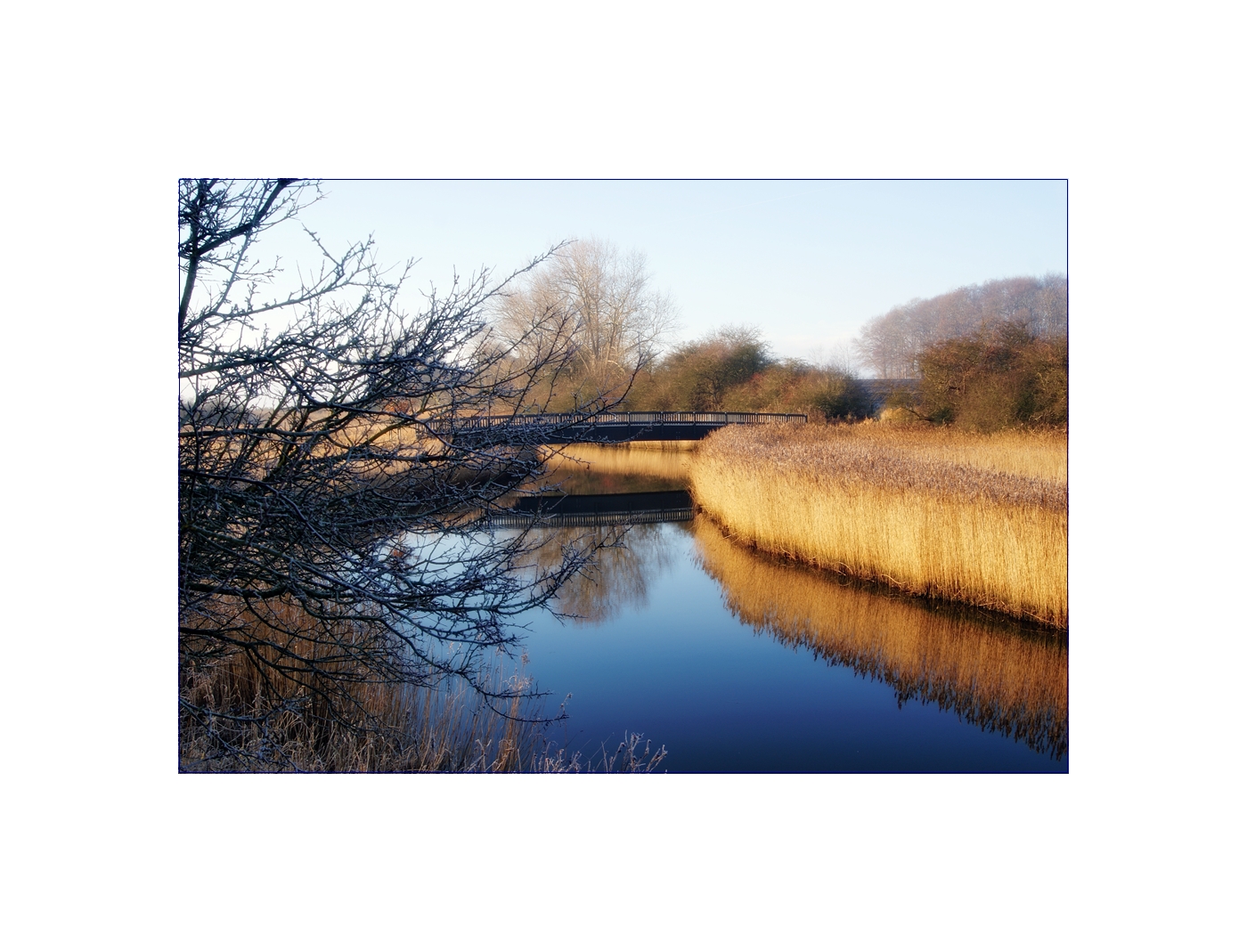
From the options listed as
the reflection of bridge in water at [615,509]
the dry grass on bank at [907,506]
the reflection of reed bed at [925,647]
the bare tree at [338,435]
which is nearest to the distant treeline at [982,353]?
the dry grass on bank at [907,506]

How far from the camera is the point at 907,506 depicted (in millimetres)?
5461

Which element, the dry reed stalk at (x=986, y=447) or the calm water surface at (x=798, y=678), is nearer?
the calm water surface at (x=798, y=678)

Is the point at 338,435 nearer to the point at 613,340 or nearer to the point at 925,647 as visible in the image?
the point at 613,340

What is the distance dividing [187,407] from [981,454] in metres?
5.26

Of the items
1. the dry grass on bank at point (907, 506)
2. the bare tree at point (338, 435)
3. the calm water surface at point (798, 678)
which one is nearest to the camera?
the bare tree at point (338, 435)

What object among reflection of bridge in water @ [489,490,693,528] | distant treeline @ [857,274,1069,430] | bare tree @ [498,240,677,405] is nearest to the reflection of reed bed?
reflection of bridge in water @ [489,490,693,528]

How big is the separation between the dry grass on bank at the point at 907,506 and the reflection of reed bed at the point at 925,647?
0.23 m

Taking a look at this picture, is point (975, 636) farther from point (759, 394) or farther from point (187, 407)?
point (187, 407)

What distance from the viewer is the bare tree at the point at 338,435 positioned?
2.57 metres

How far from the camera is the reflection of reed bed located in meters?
3.72

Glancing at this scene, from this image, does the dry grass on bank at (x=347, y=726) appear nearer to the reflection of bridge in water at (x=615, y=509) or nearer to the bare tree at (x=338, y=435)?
the bare tree at (x=338, y=435)

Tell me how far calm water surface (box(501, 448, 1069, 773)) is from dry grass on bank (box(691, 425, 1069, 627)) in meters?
0.27

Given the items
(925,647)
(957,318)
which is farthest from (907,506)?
(957,318)
